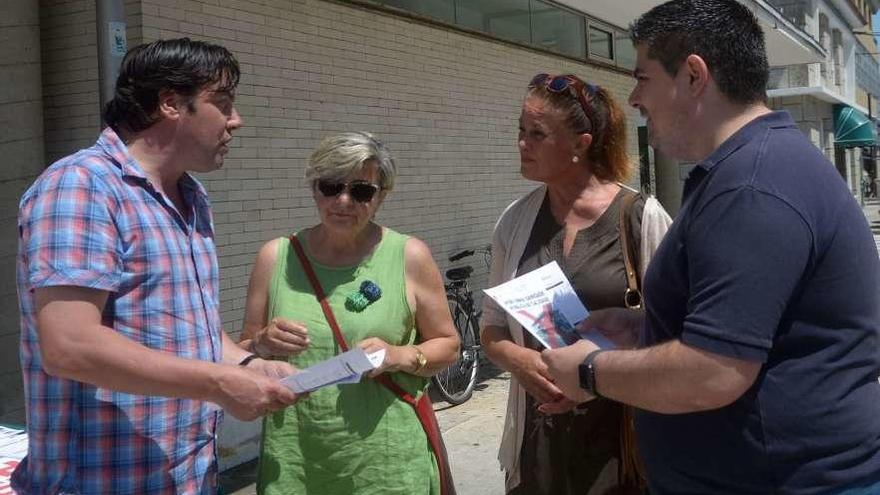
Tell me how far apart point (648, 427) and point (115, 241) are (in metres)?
1.29

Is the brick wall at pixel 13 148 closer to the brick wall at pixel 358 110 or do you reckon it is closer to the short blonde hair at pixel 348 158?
the brick wall at pixel 358 110

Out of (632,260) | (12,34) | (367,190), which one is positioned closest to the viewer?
(632,260)

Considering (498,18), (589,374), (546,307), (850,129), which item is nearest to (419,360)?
(546,307)

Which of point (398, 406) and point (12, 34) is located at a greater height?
point (12, 34)

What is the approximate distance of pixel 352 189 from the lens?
2857 millimetres

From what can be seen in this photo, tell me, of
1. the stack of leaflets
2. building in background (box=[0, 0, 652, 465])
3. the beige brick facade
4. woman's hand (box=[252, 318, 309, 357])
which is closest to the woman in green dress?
woman's hand (box=[252, 318, 309, 357])

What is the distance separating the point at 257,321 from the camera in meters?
2.89

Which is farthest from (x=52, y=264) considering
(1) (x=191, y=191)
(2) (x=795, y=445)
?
(2) (x=795, y=445)

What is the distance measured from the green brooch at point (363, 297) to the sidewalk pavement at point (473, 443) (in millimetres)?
2599

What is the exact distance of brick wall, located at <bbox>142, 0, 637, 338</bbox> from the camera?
5754 millimetres

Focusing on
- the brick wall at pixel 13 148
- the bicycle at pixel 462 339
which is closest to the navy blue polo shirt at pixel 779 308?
the brick wall at pixel 13 148

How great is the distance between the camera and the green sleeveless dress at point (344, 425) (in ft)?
8.93

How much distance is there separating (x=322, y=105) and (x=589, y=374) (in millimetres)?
5017

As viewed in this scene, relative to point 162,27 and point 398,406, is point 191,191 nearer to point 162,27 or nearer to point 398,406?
point 398,406
